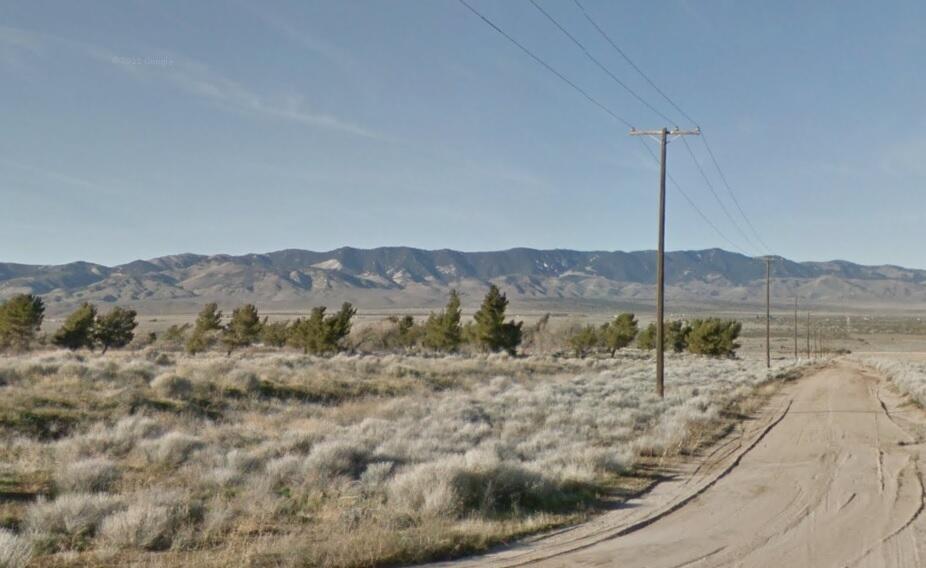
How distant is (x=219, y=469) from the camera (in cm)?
1237

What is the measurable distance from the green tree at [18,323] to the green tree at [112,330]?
4.75m

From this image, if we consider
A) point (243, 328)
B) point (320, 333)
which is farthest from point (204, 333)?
point (320, 333)

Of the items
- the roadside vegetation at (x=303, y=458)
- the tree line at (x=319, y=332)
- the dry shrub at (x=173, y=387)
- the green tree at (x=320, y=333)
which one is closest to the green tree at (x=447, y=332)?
the tree line at (x=319, y=332)

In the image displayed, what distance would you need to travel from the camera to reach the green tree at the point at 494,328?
63.6 metres

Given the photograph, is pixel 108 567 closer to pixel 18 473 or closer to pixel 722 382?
pixel 18 473

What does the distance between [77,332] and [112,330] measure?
12.4 feet

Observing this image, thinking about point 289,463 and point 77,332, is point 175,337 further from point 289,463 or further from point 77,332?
point 289,463

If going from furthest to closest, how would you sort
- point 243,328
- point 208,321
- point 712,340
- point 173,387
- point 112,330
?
point 712,340
point 208,321
point 243,328
point 112,330
point 173,387

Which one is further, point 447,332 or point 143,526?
point 447,332

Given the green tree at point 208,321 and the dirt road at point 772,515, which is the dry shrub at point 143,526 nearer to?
the dirt road at point 772,515

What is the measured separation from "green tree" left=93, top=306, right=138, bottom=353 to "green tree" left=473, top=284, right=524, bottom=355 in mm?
30326

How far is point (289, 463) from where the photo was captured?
12.6 m

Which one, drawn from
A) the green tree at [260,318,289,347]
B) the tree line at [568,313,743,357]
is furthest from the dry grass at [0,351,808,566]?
the tree line at [568,313,743,357]

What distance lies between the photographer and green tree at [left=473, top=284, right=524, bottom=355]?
6356cm
